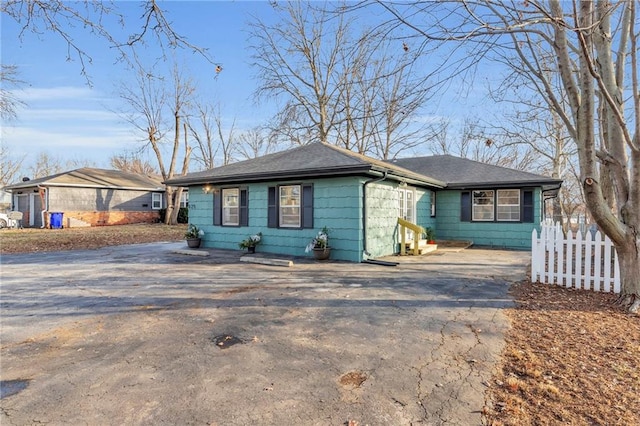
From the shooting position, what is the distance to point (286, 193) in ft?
Result: 34.3

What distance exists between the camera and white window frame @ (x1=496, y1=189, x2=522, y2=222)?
514 inches

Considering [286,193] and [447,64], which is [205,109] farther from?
[447,64]

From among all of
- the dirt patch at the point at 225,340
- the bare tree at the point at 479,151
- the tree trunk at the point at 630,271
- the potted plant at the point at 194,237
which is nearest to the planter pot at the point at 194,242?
the potted plant at the point at 194,237

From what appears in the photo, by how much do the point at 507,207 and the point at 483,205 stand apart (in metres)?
0.86

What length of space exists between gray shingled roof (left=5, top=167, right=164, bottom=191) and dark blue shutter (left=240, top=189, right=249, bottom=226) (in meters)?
10.9

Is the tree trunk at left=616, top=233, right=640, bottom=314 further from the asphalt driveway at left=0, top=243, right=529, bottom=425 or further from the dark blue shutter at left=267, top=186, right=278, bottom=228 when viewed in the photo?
the dark blue shutter at left=267, top=186, right=278, bottom=228

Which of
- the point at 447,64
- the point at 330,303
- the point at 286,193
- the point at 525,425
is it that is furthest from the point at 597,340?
the point at 286,193

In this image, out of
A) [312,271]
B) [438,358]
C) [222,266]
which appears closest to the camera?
[438,358]

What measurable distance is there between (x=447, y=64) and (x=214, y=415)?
193 inches

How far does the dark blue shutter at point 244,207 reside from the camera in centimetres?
1120

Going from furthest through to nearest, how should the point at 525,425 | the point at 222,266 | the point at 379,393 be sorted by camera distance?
the point at 222,266
the point at 379,393
the point at 525,425

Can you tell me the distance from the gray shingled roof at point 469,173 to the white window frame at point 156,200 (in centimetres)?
1878

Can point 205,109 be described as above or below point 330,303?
above

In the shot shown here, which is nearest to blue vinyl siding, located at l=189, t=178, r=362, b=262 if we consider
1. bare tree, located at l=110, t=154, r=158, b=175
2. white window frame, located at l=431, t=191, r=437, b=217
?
white window frame, located at l=431, t=191, r=437, b=217
